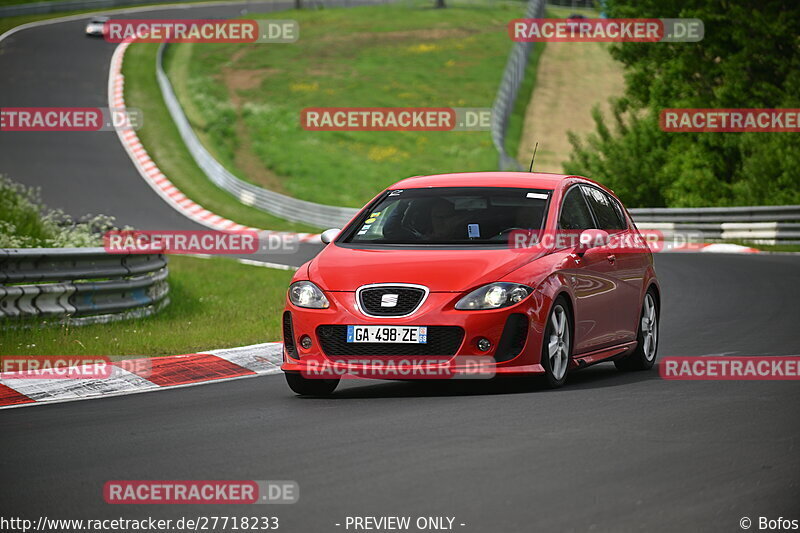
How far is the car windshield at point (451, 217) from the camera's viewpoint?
32.4 ft

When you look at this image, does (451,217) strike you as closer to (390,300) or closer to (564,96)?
(390,300)

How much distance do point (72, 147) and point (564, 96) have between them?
28.9 meters

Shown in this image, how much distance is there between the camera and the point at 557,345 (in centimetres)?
941

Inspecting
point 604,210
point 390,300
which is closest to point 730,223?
point 604,210

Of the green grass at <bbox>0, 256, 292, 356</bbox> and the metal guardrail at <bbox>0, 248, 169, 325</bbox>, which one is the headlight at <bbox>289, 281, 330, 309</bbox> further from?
the metal guardrail at <bbox>0, 248, 169, 325</bbox>

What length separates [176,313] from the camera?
51.0 feet

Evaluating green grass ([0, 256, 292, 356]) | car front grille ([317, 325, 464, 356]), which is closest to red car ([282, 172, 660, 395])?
car front grille ([317, 325, 464, 356])

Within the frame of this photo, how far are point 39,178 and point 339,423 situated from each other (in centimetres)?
3447

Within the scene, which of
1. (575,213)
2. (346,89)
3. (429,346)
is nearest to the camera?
(429,346)

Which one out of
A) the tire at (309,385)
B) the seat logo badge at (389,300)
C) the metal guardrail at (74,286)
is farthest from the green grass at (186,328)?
the seat logo badge at (389,300)

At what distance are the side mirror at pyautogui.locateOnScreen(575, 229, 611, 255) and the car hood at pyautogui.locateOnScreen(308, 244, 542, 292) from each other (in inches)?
21.7

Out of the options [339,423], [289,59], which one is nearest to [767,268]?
[339,423]

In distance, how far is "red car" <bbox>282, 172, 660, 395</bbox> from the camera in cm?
891

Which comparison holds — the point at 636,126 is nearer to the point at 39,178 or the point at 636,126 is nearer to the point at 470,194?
the point at 39,178
